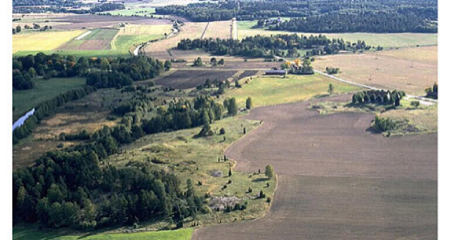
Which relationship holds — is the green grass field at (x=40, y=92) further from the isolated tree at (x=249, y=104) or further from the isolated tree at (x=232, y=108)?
the isolated tree at (x=249, y=104)

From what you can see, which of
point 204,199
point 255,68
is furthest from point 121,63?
point 204,199

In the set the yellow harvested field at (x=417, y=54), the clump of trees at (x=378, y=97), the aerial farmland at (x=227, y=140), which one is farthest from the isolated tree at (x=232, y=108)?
the yellow harvested field at (x=417, y=54)

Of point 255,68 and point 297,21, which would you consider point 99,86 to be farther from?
point 297,21

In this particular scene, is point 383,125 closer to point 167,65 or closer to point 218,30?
point 167,65

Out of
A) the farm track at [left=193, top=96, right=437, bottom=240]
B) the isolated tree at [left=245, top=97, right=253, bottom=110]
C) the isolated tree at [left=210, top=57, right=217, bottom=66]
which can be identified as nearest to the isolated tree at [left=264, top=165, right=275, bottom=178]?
the farm track at [left=193, top=96, right=437, bottom=240]

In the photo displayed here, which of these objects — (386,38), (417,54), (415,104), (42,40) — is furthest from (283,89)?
(42,40)
